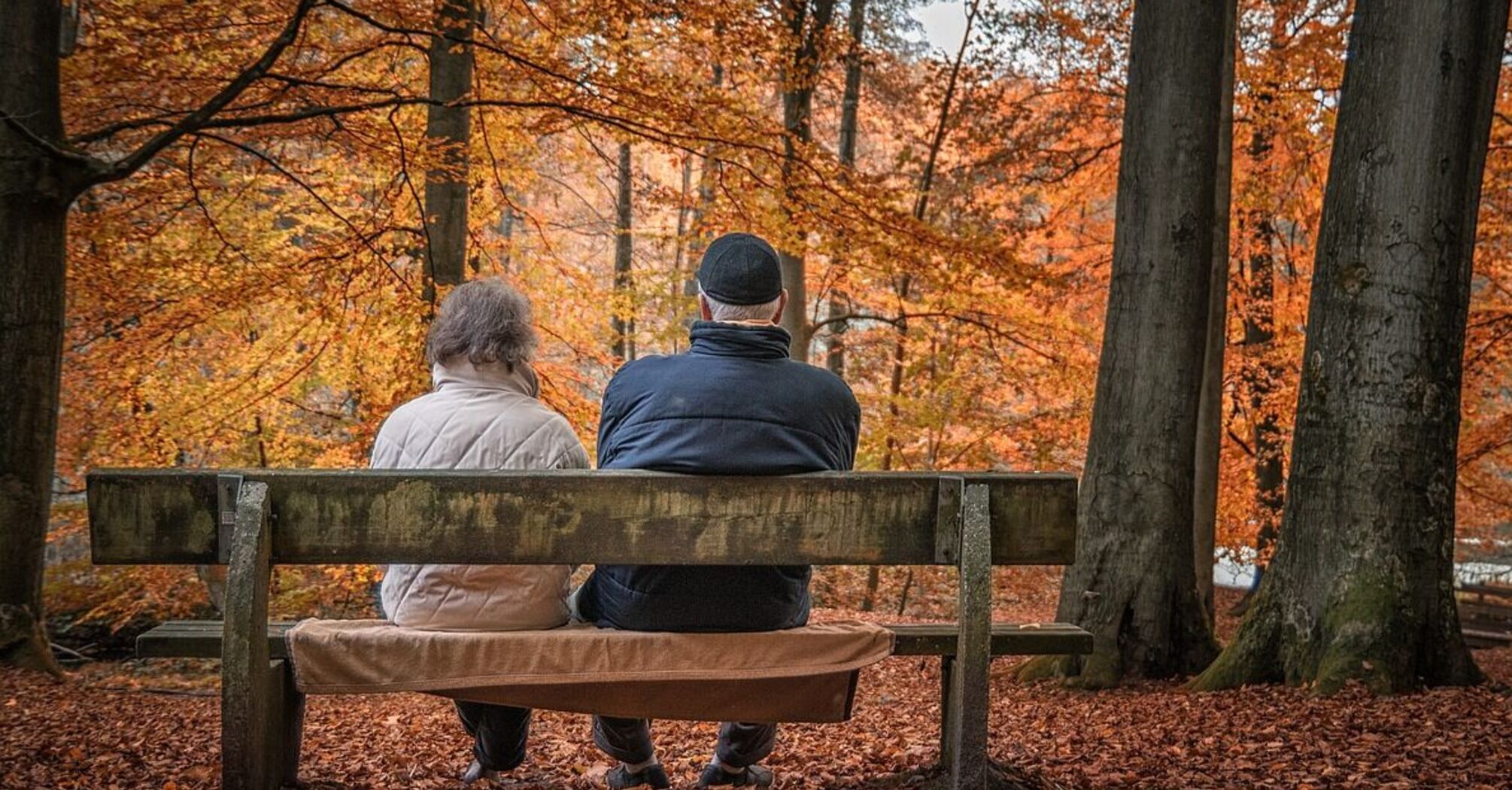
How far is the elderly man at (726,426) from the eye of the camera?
3.12 m

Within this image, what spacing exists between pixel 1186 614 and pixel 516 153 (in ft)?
30.2

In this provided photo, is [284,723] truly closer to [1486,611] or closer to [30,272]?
[30,272]

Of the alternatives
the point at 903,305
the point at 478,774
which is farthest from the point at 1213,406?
the point at 478,774

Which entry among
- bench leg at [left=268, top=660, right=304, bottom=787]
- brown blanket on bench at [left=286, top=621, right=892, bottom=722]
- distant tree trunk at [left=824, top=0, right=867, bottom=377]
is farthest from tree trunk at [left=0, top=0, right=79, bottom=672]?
distant tree trunk at [left=824, top=0, right=867, bottom=377]

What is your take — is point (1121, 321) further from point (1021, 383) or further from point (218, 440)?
point (218, 440)

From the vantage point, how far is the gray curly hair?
3500mm

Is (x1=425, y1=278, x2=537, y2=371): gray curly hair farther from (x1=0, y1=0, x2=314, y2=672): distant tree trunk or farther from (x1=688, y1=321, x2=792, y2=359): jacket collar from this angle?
(x1=0, y1=0, x2=314, y2=672): distant tree trunk

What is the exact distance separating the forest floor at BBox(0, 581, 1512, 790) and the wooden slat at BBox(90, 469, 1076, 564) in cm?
104

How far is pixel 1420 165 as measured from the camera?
5.44 metres

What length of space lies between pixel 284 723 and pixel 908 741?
297cm

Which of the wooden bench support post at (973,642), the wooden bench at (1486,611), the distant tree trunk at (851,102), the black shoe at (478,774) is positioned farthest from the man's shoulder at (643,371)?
the wooden bench at (1486,611)

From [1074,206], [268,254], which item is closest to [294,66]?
[268,254]

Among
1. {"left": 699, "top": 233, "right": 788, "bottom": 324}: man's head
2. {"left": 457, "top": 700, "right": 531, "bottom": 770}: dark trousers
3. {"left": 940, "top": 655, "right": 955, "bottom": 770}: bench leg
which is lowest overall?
{"left": 457, "top": 700, "right": 531, "bottom": 770}: dark trousers

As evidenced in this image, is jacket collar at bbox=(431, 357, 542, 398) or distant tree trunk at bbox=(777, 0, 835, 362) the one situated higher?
distant tree trunk at bbox=(777, 0, 835, 362)
